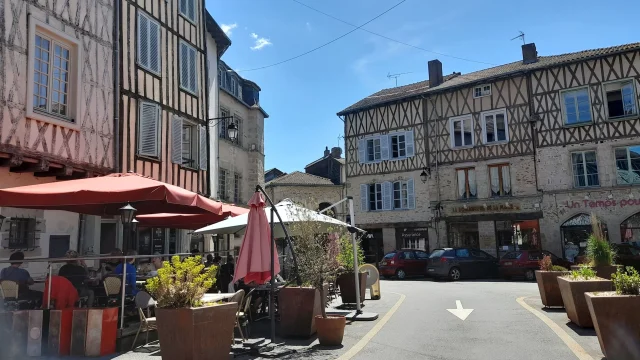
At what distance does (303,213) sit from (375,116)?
2164 cm

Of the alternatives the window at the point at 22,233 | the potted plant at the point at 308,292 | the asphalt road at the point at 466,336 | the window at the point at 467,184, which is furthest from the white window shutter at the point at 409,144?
the window at the point at 22,233

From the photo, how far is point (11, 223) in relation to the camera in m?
9.70

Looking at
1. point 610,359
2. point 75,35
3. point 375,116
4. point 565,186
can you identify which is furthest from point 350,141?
point 610,359

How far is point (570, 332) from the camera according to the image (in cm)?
719

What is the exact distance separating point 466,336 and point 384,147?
21.7 m

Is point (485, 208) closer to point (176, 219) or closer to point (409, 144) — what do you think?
point (409, 144)

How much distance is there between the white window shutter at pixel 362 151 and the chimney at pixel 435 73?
5.21 m

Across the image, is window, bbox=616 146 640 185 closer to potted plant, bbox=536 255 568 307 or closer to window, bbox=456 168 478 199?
window, bbox=456 168 478 199

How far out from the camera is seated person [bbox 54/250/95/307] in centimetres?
712

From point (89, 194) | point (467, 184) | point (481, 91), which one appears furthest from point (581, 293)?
point (481, 91)

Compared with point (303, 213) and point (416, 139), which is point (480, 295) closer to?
point (303, 213)

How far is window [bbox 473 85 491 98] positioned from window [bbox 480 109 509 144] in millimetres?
1022

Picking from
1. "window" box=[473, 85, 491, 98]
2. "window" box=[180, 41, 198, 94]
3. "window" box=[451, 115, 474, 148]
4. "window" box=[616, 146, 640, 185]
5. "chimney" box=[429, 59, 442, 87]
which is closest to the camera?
"window" box=[180, 41, 198, 94]

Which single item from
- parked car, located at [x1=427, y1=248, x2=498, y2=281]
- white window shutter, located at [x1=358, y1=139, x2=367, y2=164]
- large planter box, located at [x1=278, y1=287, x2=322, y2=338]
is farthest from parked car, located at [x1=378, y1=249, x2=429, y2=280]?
large planter box, located at [x1=278, y1=287, x2=322, y2=338]
